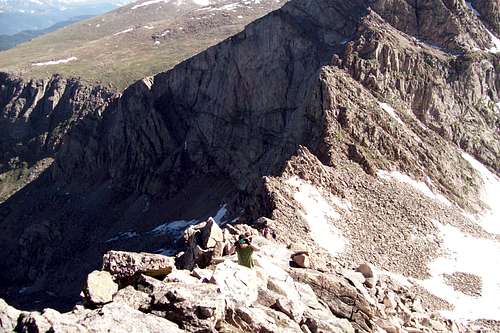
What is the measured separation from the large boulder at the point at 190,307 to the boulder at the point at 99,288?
2.26 metres

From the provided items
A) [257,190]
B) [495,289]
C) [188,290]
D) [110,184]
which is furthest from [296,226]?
[110,184]

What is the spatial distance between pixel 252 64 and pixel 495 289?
60.7 metres

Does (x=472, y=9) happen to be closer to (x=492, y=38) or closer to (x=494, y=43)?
(x=492, y=38)

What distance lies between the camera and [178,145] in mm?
109250

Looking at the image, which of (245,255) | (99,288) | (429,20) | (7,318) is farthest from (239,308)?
(429,20)

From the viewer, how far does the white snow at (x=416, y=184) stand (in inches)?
2424

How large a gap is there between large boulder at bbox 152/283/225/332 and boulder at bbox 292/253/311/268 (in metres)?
10.8

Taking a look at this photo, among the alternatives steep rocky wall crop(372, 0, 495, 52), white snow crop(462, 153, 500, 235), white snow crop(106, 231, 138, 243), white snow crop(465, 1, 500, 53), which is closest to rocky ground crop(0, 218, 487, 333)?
white snow crop(462, 153, 500, 235)

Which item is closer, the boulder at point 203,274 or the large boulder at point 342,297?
the boulder at point 203,274

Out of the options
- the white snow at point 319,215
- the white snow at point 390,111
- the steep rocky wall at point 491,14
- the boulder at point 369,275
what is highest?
the steep rocky wall at point 491,14

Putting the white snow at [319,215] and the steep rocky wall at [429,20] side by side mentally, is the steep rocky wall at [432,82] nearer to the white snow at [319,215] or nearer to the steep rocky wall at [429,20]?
the steep rocky wall at [429,20]

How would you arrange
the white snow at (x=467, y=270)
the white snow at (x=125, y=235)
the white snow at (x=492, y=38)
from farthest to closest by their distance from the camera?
1. the white snow at (x=492, y=38)
2. the white snow at (x=125, y=235)
3. the white snow at (x=467, y=270)

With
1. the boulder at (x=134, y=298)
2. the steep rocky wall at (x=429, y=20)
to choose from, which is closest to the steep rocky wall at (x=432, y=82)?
the steep rocky wall at (x=429, y=20)

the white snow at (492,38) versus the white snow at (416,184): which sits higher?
the white snow at (492,38)
